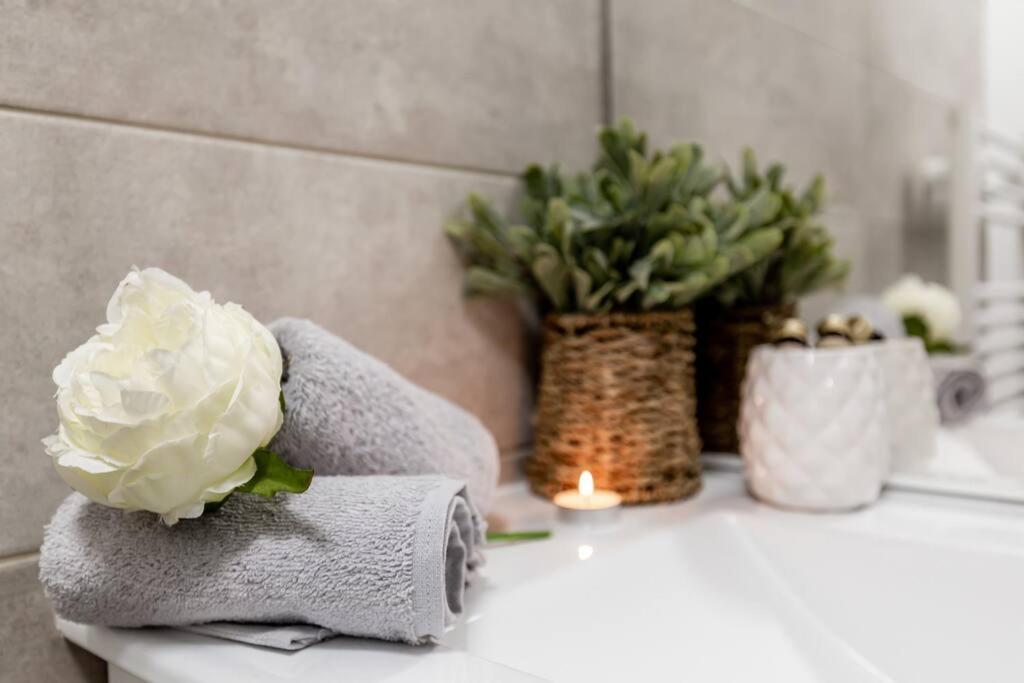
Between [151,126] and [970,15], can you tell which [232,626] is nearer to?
[151,126]

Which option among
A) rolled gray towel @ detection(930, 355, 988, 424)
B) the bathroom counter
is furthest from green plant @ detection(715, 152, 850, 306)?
the bathroom counter

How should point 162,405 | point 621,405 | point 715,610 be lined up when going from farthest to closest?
point 621,405, point 715,610, point 162,405

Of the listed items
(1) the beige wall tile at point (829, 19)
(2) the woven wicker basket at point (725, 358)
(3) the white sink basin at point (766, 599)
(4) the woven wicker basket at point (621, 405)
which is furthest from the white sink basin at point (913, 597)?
(1) the beige wall tile at point (829, 19)

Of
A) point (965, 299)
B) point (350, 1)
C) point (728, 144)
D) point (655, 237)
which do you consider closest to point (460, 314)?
point (655, 237)

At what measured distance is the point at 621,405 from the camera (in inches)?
31.7

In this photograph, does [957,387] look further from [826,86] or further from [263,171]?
[263,171]

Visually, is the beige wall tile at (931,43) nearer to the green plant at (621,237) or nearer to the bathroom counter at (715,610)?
the green plant at (621,237)

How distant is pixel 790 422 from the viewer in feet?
2.53

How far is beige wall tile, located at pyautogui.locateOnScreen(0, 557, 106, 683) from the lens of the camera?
566 millimetres

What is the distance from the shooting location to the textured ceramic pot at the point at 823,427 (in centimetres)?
76

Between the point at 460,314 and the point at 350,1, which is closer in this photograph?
the point at 350,1

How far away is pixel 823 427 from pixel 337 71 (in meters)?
0.56

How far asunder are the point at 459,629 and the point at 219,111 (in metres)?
0.45

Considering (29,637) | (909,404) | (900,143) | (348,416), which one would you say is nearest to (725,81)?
(900,143)
